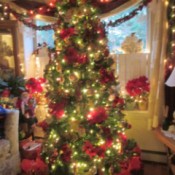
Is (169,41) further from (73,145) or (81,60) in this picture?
(73,145)

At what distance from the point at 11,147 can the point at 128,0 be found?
226cm

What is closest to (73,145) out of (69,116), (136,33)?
(69,116)

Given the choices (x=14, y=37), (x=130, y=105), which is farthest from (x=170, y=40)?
(x=14, y=37)

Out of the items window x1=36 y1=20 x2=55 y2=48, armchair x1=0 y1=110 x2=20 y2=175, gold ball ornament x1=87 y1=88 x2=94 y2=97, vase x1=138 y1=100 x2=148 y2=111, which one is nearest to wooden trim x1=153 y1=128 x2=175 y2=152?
vase x1=138 y1=100 x2=148 y2=111

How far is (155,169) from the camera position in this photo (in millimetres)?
2820

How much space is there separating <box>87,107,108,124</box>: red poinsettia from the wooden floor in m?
0.97

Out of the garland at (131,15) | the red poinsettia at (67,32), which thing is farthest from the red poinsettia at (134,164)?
the garland at (131,15)

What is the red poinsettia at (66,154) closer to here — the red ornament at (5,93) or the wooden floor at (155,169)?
the wooden floor at (155,169)

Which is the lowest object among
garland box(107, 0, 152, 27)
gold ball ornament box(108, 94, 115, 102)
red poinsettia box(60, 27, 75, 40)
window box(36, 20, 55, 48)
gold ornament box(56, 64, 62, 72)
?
gold ball ornament box(108, 94, 115, 102)

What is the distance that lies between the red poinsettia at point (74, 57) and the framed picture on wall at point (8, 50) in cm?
178

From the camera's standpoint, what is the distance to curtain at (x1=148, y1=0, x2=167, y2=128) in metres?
2.60

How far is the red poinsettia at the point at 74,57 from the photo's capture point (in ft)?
7.40

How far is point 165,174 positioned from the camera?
2.69 m

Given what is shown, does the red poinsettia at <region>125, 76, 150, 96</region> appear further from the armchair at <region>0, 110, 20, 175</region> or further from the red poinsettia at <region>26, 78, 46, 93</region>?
the armchair at <region>0, 110, 20, 175</region>
